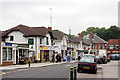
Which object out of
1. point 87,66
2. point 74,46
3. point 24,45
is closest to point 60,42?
point 74,46

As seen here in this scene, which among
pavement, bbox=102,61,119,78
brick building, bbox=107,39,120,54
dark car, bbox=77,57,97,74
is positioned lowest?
pavement, bbox=102,61,119,78

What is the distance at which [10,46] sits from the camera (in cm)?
3253

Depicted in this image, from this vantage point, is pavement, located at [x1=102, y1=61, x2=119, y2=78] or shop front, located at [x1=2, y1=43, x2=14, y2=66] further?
shop front, located at [x1=2, y1=43, x2=14, y2=66]

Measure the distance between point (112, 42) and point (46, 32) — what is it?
190ft

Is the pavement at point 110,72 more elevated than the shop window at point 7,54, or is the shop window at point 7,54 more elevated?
the shop window at point 7,54

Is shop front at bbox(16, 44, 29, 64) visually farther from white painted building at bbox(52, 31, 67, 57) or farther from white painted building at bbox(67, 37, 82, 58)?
white painted building at bbox(67, 37, 82, 58)

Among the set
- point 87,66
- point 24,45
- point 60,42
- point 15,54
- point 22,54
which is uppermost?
point 60,42

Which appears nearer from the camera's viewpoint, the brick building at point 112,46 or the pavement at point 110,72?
the pavement at point 110,72

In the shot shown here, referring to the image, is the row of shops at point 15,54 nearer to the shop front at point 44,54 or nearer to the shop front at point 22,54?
the shop front at point 22,54

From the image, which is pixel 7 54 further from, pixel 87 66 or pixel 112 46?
pixel 112 46

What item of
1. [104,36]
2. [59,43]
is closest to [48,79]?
[59,43]

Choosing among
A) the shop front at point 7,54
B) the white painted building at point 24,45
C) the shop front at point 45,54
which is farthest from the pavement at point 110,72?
the shop front at point 45,54

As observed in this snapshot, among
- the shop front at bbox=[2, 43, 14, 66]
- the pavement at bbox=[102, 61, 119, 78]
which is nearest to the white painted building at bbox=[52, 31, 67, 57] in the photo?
the shop front at bbox=[2, 43, 14, 66]

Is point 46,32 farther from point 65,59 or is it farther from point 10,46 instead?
point 10,46
